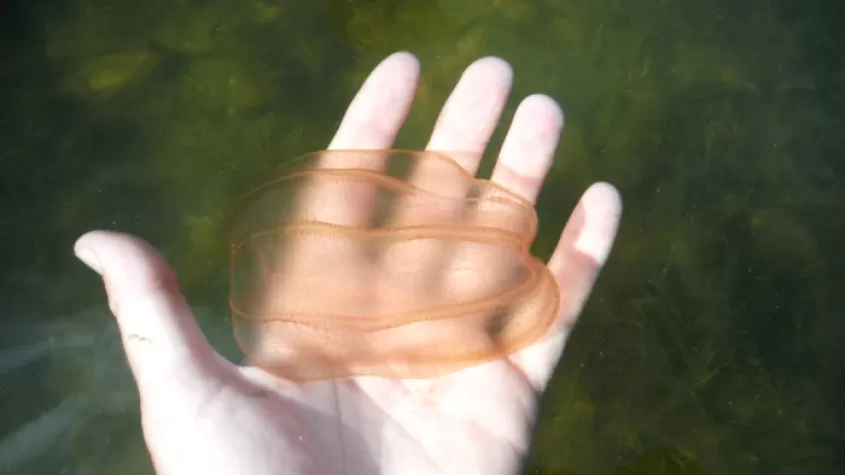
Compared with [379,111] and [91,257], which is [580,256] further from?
[91,257]

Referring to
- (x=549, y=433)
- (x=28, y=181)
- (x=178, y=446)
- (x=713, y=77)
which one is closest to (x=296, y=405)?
(x=178, y=446)

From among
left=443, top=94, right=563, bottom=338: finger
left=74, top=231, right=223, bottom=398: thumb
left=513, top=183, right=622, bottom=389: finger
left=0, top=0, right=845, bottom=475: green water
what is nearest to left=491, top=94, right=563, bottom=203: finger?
left=443, top=94, right=563, bottom=338: finger

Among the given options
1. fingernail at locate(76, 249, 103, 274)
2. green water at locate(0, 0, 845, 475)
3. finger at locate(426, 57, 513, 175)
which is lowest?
green water at locate(0, 0, 845, 475)

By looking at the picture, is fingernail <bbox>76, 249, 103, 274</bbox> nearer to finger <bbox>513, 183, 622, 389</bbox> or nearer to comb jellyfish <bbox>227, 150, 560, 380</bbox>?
comb jellyfish <bbox>227, 150, 560, 380</bbox>

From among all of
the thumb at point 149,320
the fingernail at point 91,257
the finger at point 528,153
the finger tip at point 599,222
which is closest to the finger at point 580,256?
the finger tip at point 599,222

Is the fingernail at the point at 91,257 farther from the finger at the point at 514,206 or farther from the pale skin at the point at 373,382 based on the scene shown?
the finger at the point at 514,206

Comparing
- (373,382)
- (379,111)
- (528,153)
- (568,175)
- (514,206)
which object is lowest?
(568,175)

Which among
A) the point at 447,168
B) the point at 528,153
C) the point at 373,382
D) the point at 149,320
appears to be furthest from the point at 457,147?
the point at 149,320
